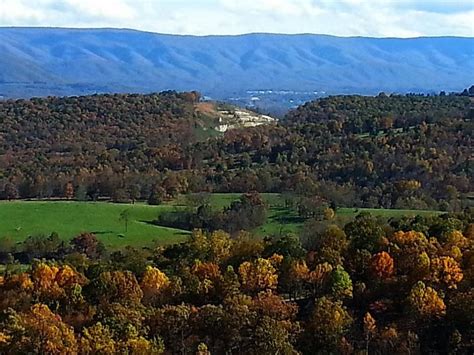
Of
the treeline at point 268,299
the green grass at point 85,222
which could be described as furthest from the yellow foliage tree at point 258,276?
the green grass at point 85,222

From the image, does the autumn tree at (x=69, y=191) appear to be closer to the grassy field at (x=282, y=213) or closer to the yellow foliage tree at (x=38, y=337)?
the grassy field at (x=282, y=213)

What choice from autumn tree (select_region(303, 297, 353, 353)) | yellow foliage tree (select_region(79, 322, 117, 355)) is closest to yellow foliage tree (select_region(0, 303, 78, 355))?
yellow foliage tree (select_region(79, 322, 117, 355))

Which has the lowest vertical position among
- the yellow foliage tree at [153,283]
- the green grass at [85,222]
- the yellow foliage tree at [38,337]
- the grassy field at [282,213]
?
the green grass at [85,222]

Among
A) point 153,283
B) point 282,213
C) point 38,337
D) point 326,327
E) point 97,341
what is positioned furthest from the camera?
point 282,213

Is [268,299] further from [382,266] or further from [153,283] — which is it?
[153,283]

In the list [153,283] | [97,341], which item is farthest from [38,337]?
[153,283]

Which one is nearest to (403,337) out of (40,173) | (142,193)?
(142,193)

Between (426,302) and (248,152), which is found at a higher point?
(426,302)

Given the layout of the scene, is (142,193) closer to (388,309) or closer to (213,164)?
(213,164)
